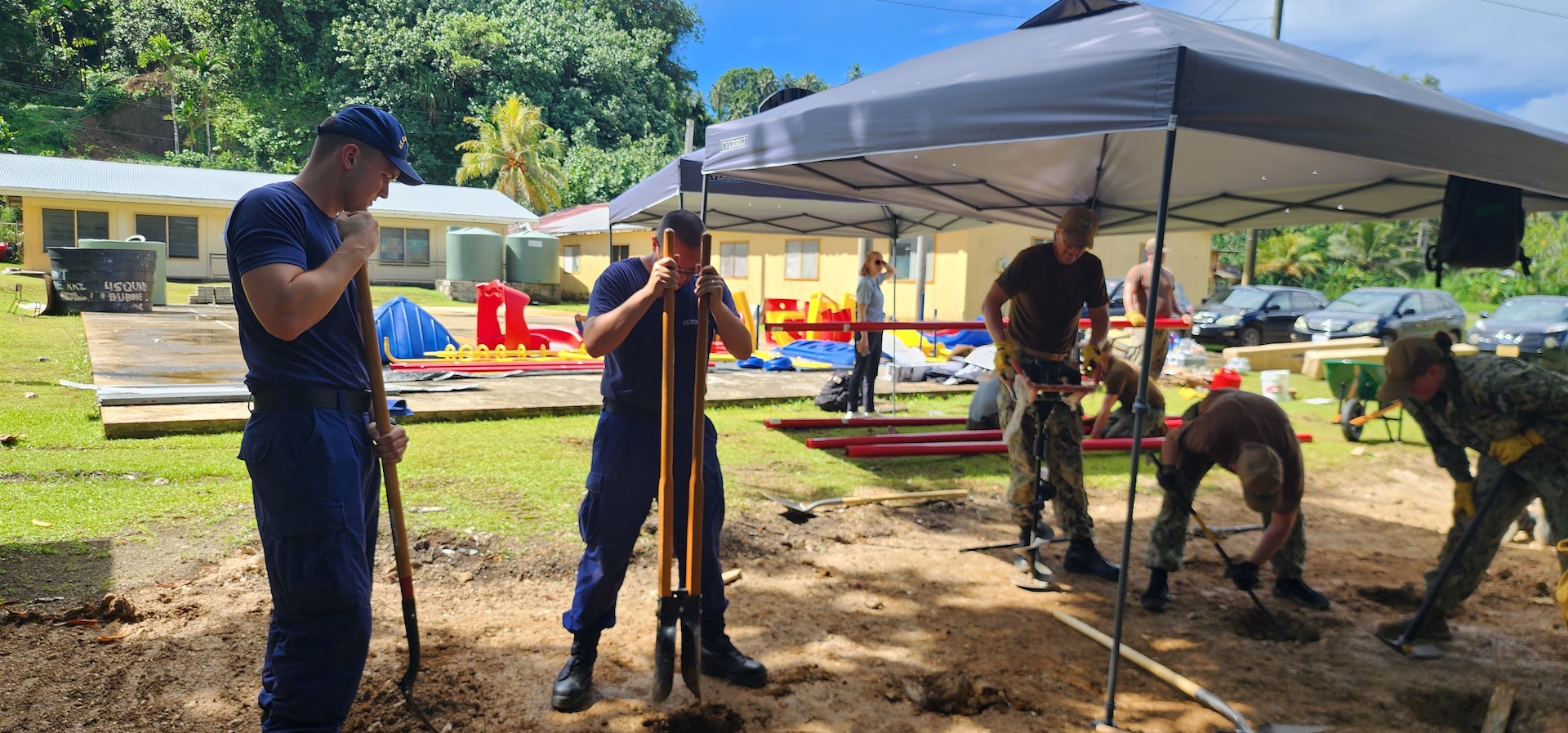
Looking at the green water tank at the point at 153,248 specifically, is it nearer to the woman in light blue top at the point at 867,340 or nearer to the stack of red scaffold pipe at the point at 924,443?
the woman in light blue top at the point at 867,340

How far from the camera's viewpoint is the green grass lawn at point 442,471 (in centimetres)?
492

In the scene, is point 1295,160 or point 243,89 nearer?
point 1295,160

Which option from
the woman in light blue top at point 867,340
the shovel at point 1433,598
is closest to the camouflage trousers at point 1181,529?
the shovel at point 1433,598

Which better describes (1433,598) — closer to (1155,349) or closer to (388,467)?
(388,467)

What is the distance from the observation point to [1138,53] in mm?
3133

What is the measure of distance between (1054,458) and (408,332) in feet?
34.6

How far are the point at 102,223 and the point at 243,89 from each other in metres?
22.6

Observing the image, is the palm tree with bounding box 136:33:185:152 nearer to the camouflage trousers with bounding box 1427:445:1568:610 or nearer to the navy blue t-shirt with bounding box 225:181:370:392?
the navy blue t-shirt with bounding box 225:181:370:392

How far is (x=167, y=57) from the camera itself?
44719 mm

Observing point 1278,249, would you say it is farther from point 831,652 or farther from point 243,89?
point 243,89

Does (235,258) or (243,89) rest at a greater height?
(243,89)

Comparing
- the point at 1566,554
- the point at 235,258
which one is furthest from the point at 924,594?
the point at 235,258

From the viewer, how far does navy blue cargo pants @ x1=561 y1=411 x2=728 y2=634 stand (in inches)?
123

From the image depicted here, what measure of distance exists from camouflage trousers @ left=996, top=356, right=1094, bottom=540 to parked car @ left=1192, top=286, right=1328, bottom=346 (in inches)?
651
